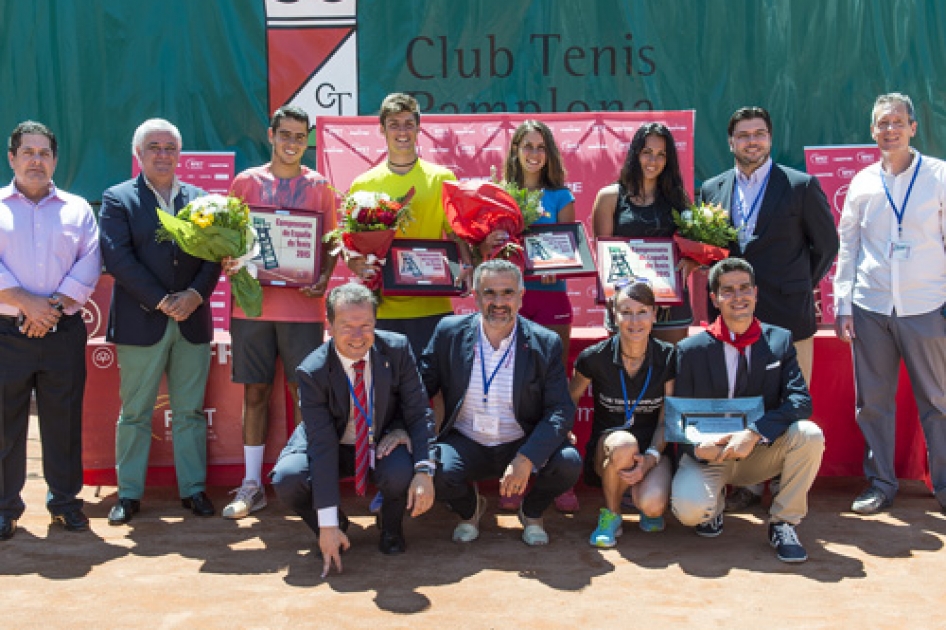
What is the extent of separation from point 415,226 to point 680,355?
151 centimetres

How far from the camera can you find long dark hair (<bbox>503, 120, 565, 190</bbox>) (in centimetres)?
488

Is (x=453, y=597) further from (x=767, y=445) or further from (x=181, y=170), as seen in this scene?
(x=181, y=170)

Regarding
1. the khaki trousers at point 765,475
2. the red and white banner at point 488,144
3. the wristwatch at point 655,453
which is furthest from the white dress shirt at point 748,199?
the red and white banner at point 488,144

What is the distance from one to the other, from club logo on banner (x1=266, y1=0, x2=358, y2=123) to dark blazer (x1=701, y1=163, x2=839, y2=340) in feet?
14.2

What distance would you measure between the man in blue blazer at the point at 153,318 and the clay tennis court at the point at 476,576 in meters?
0.24

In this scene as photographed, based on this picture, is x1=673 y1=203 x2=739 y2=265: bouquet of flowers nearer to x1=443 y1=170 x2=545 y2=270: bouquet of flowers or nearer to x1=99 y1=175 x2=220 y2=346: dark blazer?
x1=443 y1=170 x2=545 y2=270: bouquet of flowers

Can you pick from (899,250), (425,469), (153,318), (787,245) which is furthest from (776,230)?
(153,318)

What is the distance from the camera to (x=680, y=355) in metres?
4.44

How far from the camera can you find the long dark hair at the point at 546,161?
4879mm

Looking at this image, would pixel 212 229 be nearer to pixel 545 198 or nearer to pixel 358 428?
Answer: pixel 358 428

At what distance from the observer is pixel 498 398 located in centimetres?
434

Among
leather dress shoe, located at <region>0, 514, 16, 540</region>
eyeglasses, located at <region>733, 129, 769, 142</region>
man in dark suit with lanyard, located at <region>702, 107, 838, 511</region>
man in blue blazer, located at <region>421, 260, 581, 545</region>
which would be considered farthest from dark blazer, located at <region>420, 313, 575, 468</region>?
leather dress shoe, located at <region>0, 514, 16, 540</region>

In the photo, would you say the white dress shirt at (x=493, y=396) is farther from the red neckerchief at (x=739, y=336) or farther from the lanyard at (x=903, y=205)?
the lanyard at (x=903, y=205)

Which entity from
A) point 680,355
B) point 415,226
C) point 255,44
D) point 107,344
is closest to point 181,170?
point 255,44
